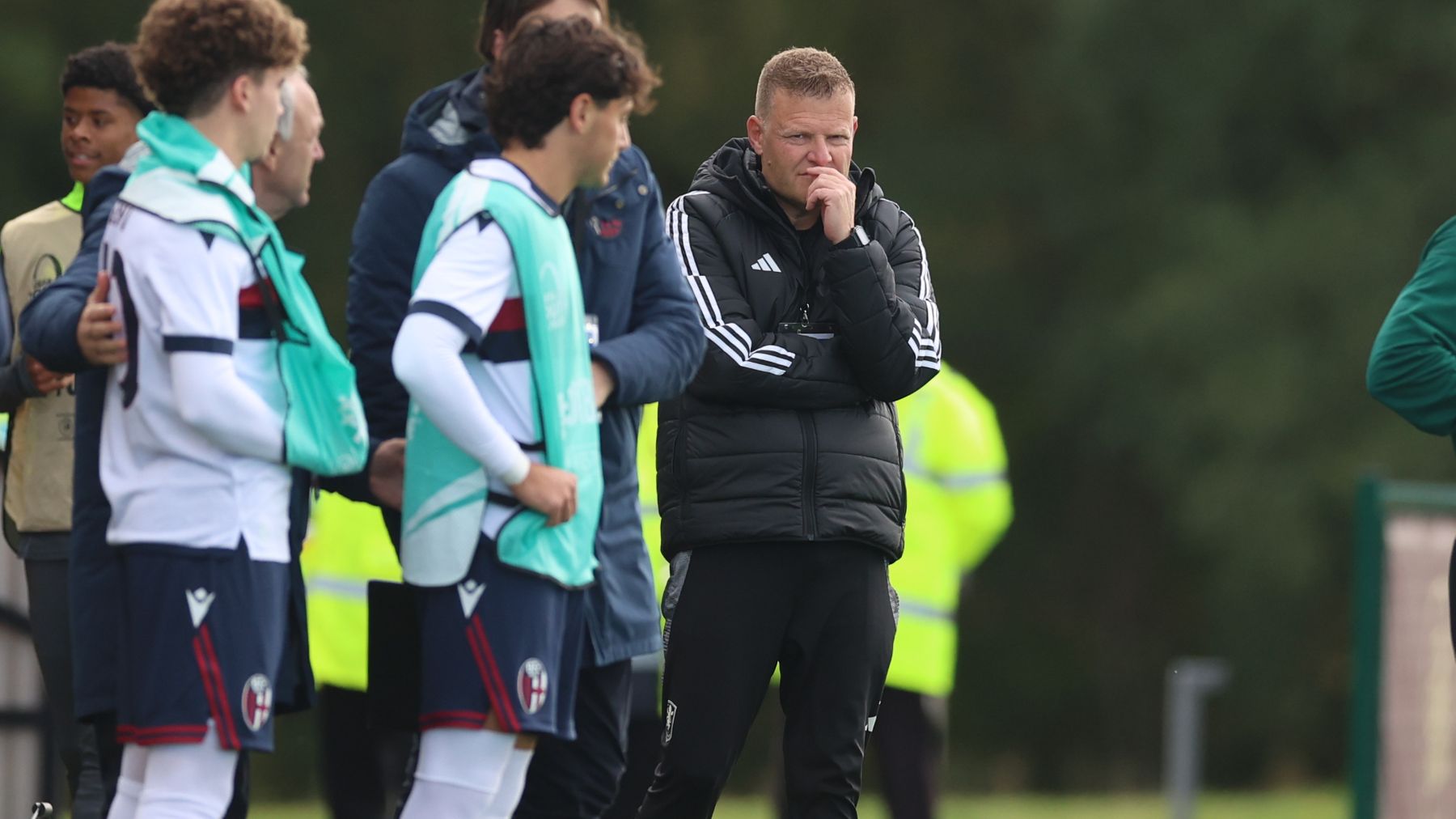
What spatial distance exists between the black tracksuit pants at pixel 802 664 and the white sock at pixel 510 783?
0.87 meters

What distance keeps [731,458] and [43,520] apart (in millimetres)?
1580

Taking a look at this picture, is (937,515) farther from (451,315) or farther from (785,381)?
(451,315)

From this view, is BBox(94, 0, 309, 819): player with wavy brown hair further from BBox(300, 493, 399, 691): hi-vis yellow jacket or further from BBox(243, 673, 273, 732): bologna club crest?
BBox(300, 493, 399, 691): hi-vis yellow jacket

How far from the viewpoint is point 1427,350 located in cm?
513

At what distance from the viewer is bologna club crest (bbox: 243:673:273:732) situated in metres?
3.94

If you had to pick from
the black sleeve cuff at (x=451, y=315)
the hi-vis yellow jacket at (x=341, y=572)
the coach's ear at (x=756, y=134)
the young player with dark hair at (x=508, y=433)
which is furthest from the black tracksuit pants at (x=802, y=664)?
the hi-vis yellow jacket at (x=341, y=572)

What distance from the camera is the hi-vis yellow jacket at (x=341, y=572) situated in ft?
26.9

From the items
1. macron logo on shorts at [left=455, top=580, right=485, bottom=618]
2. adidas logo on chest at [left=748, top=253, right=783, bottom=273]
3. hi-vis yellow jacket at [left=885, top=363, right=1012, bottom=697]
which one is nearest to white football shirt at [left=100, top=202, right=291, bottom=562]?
macron logo on shorts at [left=455, top=580, right=485, bottom=618]

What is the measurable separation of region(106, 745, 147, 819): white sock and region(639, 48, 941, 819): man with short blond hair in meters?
1.36

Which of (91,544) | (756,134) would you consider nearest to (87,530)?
(91,544)

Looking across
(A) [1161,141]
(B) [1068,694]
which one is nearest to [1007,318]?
(A) [1161,141]

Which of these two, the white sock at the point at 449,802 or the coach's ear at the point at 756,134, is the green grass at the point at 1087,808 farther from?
the white sock at the point at 449,802

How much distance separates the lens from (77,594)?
4.05 metres

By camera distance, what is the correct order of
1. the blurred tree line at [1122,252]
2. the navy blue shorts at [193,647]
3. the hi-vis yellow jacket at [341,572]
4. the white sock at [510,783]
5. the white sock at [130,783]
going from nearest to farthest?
1. the navy blue shorts at [193,647]
2. the white sock at [130,783]
3. the white sock at [510,783]
4. the hi-vis yellow jacket at [341,572]
5. the blurred tree line at [1122,252]
